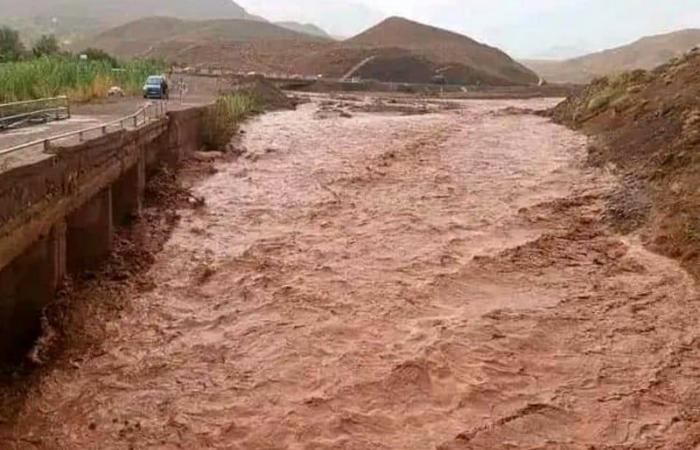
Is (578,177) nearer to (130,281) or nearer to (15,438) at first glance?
(130,281)

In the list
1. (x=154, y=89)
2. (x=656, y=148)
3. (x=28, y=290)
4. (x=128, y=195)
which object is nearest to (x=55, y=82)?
(x=154, y=89)

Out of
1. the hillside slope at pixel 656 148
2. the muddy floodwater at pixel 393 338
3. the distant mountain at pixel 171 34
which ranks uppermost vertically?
the distant mountain at pixel 171 34

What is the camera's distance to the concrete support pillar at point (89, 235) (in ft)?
40.2

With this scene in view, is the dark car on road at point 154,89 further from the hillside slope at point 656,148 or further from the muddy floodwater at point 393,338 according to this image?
the hillside slope at point 656,148

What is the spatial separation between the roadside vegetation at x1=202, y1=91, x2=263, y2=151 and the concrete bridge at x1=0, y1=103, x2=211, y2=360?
387 inches

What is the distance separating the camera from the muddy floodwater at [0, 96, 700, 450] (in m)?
7.82

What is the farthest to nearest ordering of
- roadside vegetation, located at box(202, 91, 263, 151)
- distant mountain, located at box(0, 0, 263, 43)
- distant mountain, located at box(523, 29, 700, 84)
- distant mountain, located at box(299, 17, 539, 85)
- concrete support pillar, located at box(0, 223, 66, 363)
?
distant mountain, located at box(0, 0, 263, 43), distant mountain, located at box(523, 29, 700, 84), distant mountain, located at box(299, 17, 539, 85), roadside vegetation, located at box(202, 91, 263, 151), concrete support pillar, located at box(0, 223, 66, 363)

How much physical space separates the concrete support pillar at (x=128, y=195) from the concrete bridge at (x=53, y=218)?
21 mm

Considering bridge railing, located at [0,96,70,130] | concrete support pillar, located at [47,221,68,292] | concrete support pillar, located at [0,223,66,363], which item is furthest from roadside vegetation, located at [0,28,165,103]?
concrete support pillar, located at [0,223,66,363]

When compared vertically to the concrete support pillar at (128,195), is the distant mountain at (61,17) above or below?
above

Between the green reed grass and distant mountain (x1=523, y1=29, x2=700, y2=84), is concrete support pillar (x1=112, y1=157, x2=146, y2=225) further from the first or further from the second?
distant mountain (x1=523, y1=29, x2=700, y2=84)

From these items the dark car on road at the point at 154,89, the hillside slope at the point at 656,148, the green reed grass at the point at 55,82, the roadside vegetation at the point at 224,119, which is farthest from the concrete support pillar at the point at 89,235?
the dark car on road at the point at 154,89

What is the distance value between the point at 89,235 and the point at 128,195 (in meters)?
3.53

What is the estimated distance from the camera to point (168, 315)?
1073 cm
